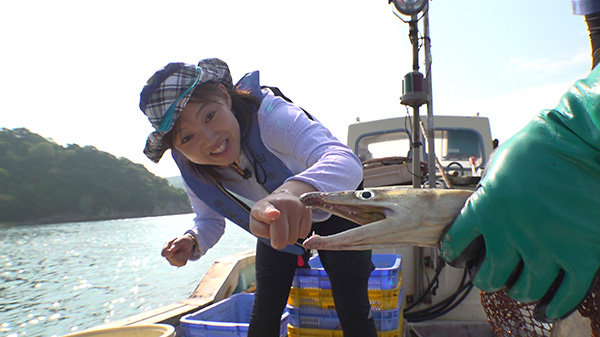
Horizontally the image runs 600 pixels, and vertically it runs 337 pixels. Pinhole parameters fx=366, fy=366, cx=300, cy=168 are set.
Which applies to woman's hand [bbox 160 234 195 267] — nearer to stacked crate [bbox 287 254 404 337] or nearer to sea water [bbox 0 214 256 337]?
stacked crate [bbox 287 254 404 337]

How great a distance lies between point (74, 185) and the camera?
4697cm

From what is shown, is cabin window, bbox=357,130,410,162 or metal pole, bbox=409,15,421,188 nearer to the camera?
metal pole, bbox=409,15,421,188

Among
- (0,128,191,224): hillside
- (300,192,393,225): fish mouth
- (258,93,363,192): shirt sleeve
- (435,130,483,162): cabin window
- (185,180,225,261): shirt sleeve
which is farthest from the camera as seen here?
(0,128,191,224): hillside

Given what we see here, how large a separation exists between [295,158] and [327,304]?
1.26m

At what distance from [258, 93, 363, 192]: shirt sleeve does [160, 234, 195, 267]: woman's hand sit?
578 mm

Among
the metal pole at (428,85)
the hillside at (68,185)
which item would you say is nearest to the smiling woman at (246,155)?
the metal pole at (428,85)

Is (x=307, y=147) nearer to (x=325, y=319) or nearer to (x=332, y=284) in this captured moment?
(x=332, y=284)

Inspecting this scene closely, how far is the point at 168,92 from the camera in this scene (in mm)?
1353

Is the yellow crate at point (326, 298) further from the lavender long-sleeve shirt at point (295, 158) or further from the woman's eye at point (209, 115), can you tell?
the woman's eye at point (209, 115)

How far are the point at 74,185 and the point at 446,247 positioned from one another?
54.8 m

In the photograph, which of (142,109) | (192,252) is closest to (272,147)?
(142,109)

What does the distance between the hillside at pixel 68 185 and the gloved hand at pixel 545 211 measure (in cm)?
5069

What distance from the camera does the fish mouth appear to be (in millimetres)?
748

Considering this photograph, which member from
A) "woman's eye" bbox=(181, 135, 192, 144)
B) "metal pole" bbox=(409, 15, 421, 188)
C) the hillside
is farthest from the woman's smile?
the hillside
